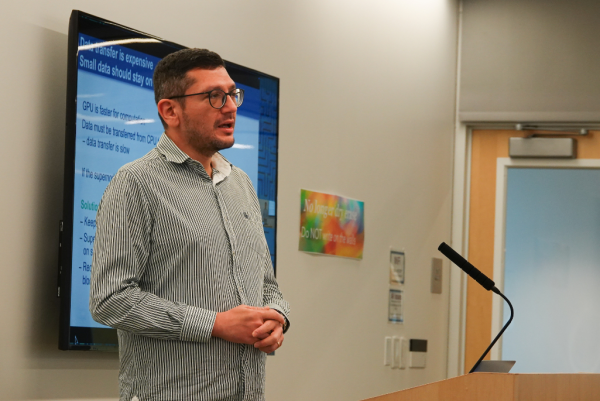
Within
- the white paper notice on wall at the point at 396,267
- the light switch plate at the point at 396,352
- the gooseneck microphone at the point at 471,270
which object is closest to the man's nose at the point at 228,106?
the gooseneck microphone at the point at 471,270

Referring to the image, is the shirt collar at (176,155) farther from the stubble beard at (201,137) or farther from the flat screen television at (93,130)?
the flat screen television at (93,130)

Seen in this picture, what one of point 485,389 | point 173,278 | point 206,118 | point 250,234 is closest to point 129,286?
point 173,278

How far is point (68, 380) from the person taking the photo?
244cm

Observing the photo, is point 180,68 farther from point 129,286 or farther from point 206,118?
point 129,286

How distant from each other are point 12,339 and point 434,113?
3366 mm

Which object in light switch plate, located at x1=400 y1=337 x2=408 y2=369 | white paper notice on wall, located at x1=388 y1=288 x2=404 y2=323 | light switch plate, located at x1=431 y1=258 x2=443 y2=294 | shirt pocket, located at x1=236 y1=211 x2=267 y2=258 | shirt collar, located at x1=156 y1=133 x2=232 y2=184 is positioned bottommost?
light switch plate, located at x1=400 y1=337 x2=408 y2=369

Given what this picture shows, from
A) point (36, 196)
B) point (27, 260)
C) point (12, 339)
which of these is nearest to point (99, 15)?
point (36, 196)

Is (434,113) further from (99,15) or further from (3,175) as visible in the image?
(3,175)

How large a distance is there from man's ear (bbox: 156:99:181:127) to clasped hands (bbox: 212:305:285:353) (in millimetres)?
512

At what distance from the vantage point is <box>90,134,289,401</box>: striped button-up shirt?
1.74m

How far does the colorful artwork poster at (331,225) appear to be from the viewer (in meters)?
3.72

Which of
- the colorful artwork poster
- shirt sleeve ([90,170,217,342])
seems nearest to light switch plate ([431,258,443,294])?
→ the colorful artwork poster

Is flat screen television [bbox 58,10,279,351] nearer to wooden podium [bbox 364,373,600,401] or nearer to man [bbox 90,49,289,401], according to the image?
man [bbox 90,49,289,401]

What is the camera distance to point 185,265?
182 centimetres
